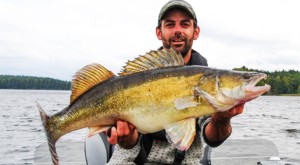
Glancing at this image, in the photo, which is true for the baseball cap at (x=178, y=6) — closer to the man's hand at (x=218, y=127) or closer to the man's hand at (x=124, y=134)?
the man's hand at (x=218, y=127)

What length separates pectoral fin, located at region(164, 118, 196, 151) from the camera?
12.2ft

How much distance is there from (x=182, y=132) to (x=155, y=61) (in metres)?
0.79

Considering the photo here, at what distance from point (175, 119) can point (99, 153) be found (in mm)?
2351

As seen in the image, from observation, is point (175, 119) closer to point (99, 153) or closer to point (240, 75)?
point (240, 75)

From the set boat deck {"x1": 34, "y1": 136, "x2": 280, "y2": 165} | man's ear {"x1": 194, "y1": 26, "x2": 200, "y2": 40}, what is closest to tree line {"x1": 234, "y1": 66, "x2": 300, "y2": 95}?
boat deck {"x1": 34, "y1": 136, "x2": 280, "y2": 165}

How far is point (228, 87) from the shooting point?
358cm

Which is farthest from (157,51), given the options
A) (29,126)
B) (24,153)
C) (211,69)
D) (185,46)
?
(29,126)

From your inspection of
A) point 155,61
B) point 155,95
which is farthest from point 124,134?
point 155,61

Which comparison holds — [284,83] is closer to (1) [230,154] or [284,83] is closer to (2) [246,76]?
(1) [230,154]

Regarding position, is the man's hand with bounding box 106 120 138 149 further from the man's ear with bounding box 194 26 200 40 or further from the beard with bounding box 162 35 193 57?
the man's ear with bounding box 194 26 200 40

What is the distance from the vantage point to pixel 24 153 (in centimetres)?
1313

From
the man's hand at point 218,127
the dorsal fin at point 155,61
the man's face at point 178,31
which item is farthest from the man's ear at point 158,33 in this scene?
the dorsal fin at point 155,61

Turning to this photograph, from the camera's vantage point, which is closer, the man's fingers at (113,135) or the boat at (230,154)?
the man's fingers at (113,135)

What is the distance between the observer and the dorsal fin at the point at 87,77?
13.4 feet
